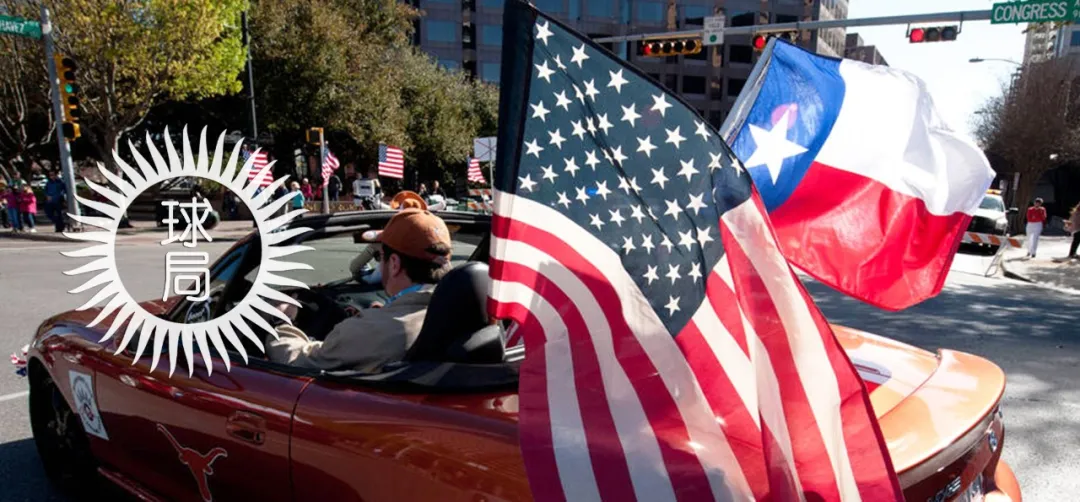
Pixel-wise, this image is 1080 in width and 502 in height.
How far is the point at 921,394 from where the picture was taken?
1.95 m

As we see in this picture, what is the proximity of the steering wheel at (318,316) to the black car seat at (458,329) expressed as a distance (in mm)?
957

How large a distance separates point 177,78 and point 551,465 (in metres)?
19.2

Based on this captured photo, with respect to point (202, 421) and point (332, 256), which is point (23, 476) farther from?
point (332, 256)

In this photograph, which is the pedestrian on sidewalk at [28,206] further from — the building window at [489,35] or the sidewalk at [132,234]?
the building window at [489,35]

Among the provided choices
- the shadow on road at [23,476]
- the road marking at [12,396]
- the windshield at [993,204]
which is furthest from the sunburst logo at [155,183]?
the windshield at [993,204]

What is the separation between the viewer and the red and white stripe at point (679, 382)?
143cm

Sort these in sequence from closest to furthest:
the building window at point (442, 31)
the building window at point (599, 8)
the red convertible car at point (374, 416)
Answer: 1. the red convertible car at point (374, 416)
2. the building window at point (442, 31)
3. the building window at point (599, 8)

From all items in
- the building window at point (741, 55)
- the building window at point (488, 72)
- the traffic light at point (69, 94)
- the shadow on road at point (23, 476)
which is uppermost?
the building window at point (741, 55)

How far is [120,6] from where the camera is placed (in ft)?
52.6

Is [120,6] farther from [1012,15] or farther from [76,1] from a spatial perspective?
[1012,15]

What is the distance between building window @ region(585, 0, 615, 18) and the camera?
183 feet

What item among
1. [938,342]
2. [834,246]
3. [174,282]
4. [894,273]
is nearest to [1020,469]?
[894,273]

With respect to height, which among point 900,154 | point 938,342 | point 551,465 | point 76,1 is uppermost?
point 76,1

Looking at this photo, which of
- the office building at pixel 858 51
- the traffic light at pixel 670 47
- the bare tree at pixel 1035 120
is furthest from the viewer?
the office building at pixel 858 51
